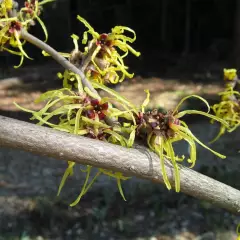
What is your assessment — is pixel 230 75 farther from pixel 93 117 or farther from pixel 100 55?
pixel 93 117

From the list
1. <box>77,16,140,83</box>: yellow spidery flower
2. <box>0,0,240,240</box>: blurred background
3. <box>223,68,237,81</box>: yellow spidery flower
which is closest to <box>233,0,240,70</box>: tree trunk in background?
<box>0,0,240,240</box>: blurred background

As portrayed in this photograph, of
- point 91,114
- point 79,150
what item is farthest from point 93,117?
point 79,150

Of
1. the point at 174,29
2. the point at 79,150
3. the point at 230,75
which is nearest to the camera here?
the point at 79,150

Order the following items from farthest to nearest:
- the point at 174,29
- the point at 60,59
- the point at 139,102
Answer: the point at 174,29, the point at 139,102, the point at 60,59

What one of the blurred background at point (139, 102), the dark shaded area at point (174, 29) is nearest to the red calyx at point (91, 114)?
the blurred background at point (139, 102)

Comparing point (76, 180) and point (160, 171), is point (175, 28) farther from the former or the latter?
point (160, 171)

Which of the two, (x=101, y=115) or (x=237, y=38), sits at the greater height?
(x=101, y=115)

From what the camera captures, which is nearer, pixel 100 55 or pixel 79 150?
pixel 79 150

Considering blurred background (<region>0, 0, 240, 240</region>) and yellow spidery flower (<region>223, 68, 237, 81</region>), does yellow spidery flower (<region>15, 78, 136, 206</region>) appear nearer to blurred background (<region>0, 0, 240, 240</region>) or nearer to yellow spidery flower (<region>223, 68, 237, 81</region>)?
yellow spidery flower (<region>223, 68, 237, 81</region>)

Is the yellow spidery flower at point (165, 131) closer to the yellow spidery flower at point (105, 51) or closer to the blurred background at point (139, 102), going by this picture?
the yellow spidery flower at point (105, 51)
